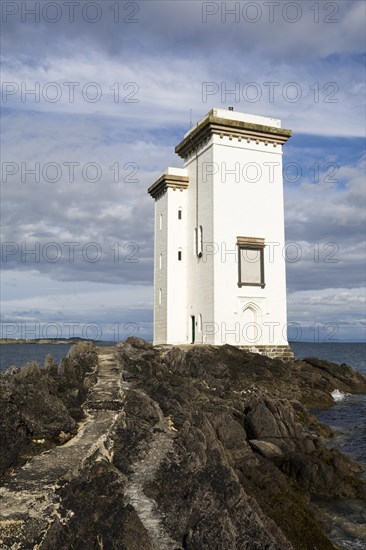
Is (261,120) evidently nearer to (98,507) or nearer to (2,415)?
(2,415)

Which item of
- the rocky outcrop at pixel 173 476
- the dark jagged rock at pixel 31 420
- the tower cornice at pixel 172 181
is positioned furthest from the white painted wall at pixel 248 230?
the dark jagged rock at pixel 31 420

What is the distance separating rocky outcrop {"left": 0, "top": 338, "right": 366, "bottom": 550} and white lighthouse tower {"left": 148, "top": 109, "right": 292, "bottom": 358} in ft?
25.3

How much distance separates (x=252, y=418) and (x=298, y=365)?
13.1 m

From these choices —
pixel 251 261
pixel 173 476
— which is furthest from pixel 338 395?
pixel 173 476

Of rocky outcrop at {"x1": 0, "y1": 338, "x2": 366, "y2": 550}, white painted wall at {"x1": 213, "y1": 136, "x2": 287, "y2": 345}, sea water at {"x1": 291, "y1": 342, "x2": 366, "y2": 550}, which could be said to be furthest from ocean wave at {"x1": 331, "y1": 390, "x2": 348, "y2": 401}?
rocky outcrop at {"x1": 0, "y1": 338, "x2": 366, "y2": 550}

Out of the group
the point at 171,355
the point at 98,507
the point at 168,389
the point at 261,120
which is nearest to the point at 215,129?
the point at 261,120

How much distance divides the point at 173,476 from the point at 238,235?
1956cm

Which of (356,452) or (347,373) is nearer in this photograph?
(356,452)

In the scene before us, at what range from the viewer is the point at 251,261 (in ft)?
88.1

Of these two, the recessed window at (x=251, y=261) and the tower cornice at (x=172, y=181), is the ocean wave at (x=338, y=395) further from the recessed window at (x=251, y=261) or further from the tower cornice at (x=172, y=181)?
the tower cornice at (x=172, y=181)

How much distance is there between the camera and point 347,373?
29797mm

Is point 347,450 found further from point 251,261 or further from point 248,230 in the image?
point 248,230

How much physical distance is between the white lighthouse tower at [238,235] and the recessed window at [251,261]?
5cm

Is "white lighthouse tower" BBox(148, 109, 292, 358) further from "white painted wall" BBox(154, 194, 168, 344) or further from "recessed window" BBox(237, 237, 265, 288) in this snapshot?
"white painted wall" BBox(154, 194, 168, 344)
